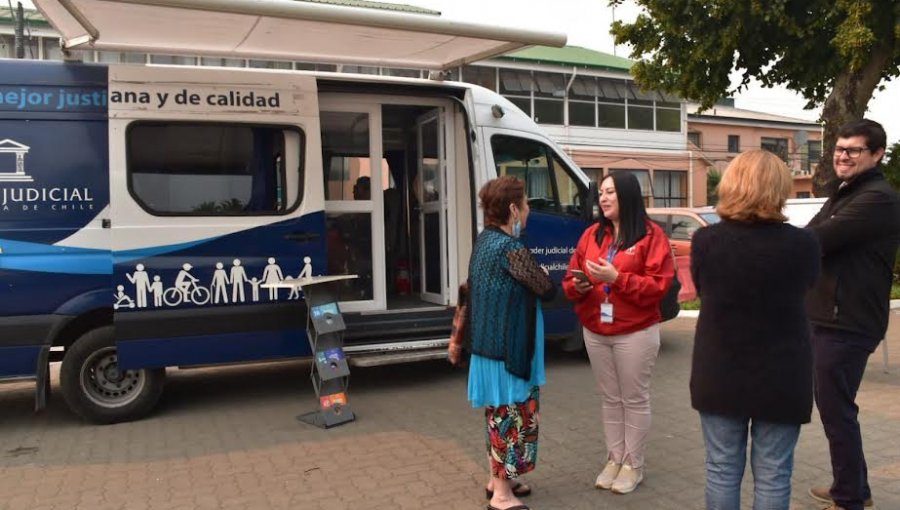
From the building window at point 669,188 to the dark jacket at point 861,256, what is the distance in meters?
29.2

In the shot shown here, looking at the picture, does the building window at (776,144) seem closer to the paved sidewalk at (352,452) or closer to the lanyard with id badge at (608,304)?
the paved sidewalk at (352,452)

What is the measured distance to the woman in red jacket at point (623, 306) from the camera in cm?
375

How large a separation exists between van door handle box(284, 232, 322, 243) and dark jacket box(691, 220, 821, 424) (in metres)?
3.79

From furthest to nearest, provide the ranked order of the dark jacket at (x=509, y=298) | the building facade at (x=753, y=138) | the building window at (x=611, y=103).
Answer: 1. the building facade at (x=753, y=138)
2. the building window at (x=611, y=103)
3. the dark jacket at (x=509, y=298)

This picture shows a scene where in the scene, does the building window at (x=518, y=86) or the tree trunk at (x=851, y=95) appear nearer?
the tree trunk at (x=851, y=95)

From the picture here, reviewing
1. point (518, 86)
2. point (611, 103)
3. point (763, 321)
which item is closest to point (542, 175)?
point (763, 321)

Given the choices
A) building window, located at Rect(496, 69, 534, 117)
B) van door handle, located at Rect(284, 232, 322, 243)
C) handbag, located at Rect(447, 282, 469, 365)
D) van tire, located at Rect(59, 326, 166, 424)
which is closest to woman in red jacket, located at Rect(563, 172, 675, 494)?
handbag, located at Rect(447, 282, 469, 365)

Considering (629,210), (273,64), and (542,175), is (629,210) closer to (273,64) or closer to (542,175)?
(542,175)

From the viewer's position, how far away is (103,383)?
5.59 metres

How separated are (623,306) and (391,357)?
2.71 m

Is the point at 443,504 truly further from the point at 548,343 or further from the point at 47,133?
the point at 548,343

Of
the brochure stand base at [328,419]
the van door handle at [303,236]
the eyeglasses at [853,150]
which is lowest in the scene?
the brochure stand base at [328,419]

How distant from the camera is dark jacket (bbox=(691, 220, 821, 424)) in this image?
106 inches

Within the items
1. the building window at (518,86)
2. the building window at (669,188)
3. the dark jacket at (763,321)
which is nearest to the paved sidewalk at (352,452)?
the dark jacket at (763,321)
